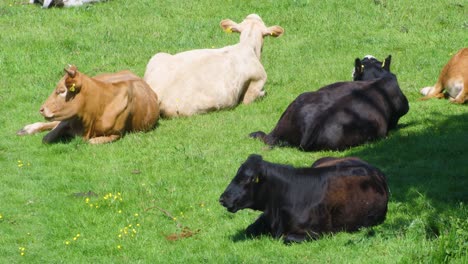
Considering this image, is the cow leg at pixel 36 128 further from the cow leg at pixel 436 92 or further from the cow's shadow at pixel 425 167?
the cow leg at pixel 436 92

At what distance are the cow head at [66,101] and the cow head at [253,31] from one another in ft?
15.1

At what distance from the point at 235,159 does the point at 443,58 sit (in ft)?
24.4

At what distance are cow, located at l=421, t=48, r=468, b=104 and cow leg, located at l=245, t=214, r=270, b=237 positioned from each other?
7131mm

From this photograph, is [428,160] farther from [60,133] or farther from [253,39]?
[253,39]

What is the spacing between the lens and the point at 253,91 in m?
18.2

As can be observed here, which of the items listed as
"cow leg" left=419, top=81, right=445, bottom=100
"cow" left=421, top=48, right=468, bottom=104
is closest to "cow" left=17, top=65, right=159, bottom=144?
"cow leg" left=419, top=81, right=445, bottom=100

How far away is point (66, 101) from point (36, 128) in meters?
1.06

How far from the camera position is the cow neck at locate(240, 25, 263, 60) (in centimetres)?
1941

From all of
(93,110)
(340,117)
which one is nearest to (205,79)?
(93,110)

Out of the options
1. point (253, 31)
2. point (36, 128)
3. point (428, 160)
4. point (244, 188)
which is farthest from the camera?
point (253, 31)

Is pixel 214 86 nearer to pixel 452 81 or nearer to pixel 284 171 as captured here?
pixel 452 81

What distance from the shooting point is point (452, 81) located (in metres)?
17.1

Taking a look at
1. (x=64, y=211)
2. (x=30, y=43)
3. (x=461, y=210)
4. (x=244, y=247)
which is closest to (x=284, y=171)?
(x=244, y=247)

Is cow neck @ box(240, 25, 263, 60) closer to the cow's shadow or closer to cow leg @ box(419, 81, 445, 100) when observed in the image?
cow leg @ box(419, 81, 445, 100)
